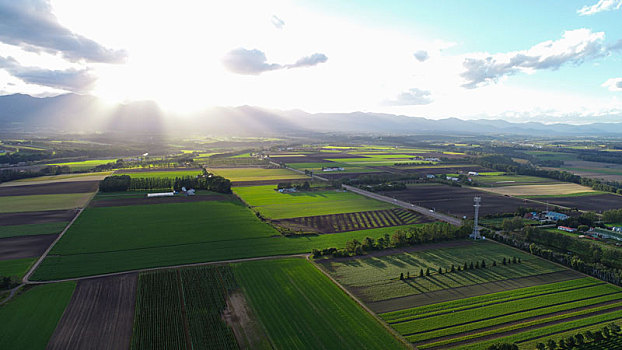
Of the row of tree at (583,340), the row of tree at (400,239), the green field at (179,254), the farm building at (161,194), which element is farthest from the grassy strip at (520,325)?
the farm building at (161,194)

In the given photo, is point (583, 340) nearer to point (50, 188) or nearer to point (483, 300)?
point (483, 300)

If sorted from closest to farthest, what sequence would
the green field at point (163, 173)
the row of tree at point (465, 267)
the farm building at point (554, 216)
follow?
the row of tree at point (465, 267), the farm building at point (554, 216), the green field at point (163, 173)

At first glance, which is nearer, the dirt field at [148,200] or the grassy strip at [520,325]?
the grassy strip at [520,325]

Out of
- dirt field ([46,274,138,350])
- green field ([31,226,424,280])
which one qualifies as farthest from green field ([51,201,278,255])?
dirt field ([46,274,138,350])

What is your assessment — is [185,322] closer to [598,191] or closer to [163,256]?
[163,256]

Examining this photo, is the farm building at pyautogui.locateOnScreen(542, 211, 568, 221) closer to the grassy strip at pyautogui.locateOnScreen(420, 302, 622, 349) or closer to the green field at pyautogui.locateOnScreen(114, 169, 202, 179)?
the grassy strip at pyautogui.locateOnScreen(420, 302, 622, 349)

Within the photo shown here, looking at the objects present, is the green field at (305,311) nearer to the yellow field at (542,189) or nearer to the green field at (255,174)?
the green field at (255,174)
